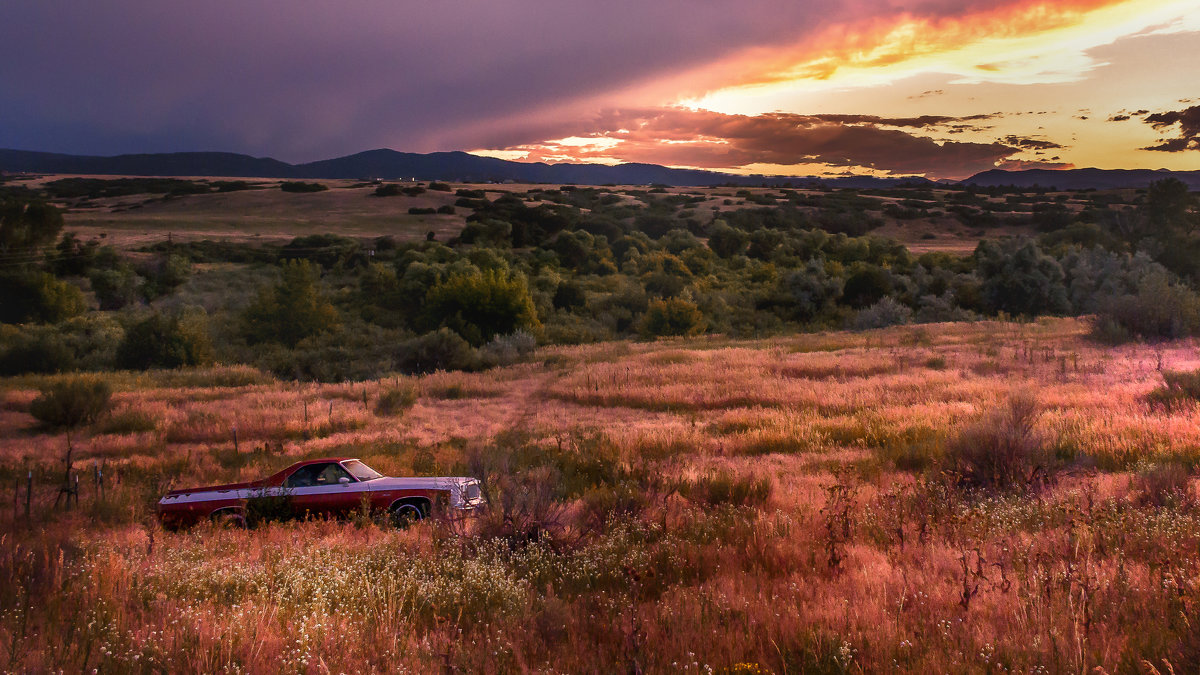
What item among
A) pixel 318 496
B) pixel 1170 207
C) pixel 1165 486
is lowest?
pixel 318 496

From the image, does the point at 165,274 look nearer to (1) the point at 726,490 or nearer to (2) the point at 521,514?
(2) the point at 521,514

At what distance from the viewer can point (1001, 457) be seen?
8.48 meters

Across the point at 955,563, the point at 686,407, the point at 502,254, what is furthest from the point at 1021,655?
the point at 502,254

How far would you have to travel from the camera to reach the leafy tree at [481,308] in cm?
3300

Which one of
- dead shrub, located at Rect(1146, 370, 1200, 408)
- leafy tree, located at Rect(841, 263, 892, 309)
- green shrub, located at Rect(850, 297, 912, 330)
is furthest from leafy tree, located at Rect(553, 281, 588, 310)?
dead shrub, located at Rect(1146, 370, 1200, 408)

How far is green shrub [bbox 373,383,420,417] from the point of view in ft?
56.4

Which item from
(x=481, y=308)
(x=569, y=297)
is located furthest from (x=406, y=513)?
(x=569, y=297)

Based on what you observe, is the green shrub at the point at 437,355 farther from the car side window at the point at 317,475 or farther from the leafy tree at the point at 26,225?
the leafy tree at the point at 26,225

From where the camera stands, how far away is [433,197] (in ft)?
301

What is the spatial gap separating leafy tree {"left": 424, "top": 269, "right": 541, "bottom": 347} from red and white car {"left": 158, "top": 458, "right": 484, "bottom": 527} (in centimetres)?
2309

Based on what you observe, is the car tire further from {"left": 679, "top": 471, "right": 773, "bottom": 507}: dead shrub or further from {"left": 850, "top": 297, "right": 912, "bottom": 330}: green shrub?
{"left": 850, "top": 297, "right": 912, "bottom": 330}: green shrub

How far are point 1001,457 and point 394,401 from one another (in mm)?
13813

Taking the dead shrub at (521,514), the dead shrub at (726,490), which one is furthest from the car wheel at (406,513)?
the dead shrub at (726,490)

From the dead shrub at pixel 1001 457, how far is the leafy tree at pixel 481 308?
25.0 metres
